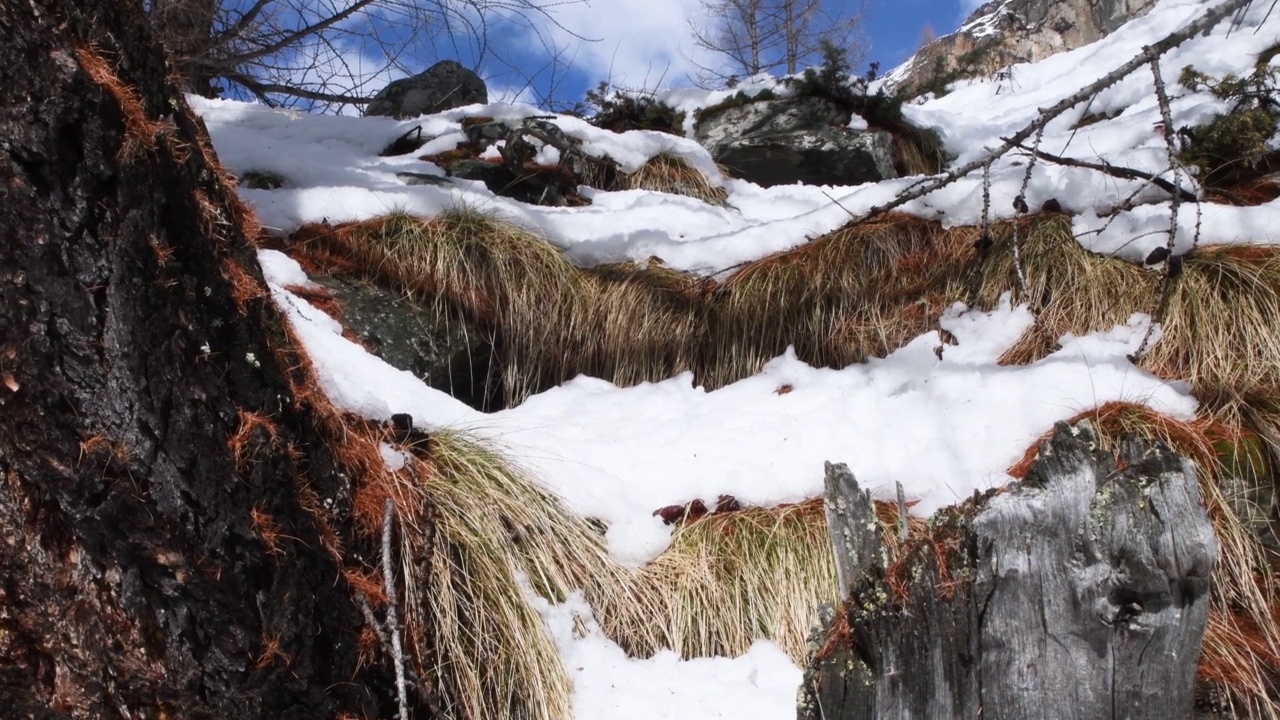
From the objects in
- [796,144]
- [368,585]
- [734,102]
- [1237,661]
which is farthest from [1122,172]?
[368,585]

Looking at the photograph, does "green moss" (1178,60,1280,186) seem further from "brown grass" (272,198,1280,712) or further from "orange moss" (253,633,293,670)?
"orange moss" (253,633,293,670)

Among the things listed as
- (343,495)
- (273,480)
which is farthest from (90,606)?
(343,495)

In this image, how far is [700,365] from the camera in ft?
13.2

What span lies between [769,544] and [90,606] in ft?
6.08

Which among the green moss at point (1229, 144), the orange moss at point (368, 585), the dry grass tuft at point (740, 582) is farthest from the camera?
the green moss at point (1229, 144)

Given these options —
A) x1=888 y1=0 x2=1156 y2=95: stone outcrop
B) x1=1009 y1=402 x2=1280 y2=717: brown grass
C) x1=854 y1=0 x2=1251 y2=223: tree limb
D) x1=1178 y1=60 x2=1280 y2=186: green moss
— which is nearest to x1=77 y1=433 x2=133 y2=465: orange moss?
x1=1009 y1=402 x2=1280 y2=717: brown grass

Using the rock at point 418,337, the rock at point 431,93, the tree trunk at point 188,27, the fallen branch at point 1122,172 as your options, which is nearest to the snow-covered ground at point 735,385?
the fallen branch at point 1122,172

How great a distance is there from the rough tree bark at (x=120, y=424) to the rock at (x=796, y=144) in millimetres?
4643

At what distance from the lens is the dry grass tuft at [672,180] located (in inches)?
210

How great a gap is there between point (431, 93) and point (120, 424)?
5.51 meters

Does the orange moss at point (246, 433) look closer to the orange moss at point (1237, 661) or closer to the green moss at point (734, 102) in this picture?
the orange moss at point (1237, 661)

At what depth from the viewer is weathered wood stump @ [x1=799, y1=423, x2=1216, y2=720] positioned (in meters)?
1.38

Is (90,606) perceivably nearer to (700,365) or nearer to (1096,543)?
(1096,543)

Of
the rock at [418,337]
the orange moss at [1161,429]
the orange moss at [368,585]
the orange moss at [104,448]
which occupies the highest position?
the rock at [418,337]
